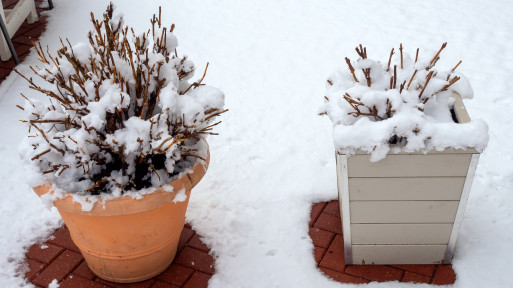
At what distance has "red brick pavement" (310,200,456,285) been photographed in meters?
2.78

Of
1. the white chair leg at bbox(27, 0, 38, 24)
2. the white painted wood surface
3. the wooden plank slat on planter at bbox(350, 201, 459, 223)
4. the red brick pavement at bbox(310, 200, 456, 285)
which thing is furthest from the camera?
the white chair leg at bbox(27, 0, 38, 24)

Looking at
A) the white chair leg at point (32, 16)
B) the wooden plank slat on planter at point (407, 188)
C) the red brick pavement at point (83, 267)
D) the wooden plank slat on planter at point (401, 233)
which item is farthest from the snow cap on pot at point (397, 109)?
the white chair leg at point (32, 16)

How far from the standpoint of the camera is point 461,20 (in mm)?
5148

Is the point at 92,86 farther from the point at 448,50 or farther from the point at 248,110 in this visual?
the point at 448,50

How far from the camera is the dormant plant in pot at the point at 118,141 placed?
7.77 ft

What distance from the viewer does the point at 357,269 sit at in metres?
2.85

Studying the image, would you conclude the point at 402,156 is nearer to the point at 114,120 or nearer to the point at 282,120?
the point at 114,120

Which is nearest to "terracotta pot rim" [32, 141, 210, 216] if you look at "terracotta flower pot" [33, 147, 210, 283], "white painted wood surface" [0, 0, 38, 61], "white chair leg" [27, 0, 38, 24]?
"terracotta flower pot" [33, 147, 210, 283]

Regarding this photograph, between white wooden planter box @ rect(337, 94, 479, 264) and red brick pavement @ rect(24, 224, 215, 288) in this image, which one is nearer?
white wooden planter box @ rect(337, 94, 479, 264)

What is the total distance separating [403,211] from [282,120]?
1.49m

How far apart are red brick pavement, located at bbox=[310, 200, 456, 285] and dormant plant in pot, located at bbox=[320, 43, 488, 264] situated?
40 millimetres

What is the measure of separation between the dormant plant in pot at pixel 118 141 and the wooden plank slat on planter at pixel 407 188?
2.29 feet

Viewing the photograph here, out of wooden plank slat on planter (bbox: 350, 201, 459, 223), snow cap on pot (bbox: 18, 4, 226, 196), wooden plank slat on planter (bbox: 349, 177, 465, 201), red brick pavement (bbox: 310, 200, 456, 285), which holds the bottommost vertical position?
red brick pavement (bbox: 310, 200, 456, 285)

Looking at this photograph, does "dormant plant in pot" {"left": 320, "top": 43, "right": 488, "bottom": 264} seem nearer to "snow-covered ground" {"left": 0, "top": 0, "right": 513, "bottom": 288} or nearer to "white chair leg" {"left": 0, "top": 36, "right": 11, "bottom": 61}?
"snow-covered ground" {"left": 0, "top": 0, "right": 513, "bottom": 288}
